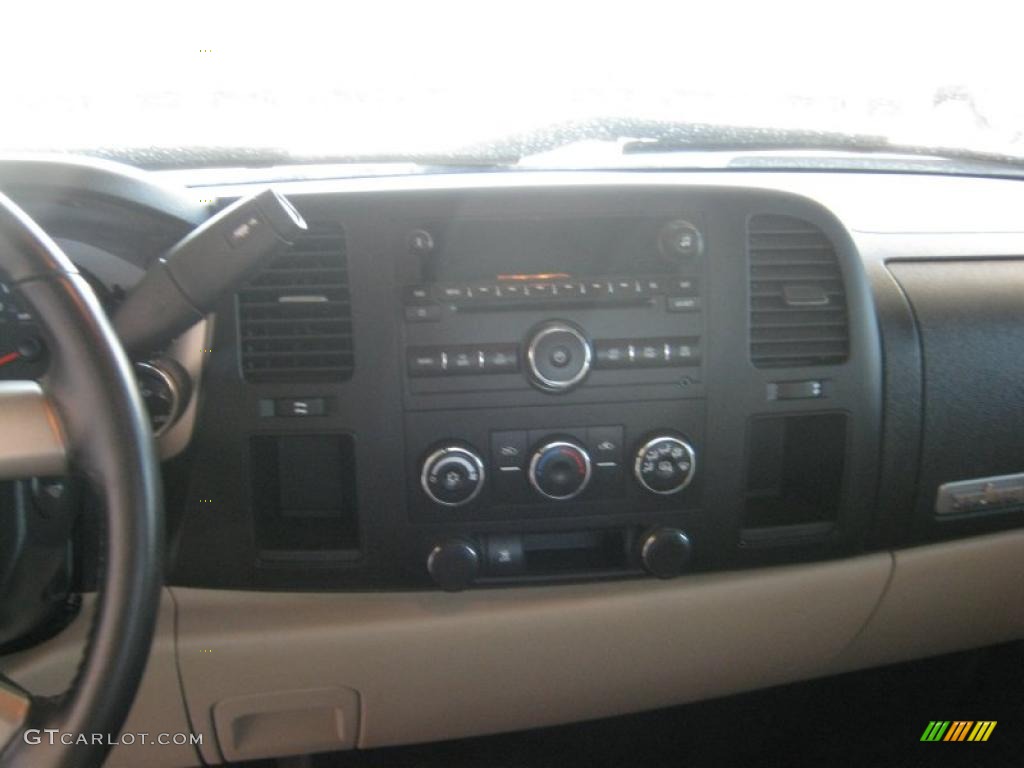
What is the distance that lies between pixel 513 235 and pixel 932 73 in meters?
0.93

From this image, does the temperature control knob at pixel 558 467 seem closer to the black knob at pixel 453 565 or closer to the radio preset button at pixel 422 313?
the black knob at pixel 453 565

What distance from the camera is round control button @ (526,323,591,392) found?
1.36 m

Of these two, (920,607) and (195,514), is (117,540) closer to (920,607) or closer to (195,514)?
(195,514)

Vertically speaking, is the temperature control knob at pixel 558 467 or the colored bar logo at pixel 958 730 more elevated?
the temperature control knob at pixel 558 467

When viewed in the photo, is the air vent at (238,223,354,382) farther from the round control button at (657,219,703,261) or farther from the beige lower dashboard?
the round control button at (657,219,703,261)

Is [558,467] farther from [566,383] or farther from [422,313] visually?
[422,313]

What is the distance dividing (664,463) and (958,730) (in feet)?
3.31

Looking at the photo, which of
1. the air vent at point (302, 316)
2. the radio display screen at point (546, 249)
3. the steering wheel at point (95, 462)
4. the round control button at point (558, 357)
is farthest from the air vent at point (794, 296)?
the steering wheel at point (95, 462)

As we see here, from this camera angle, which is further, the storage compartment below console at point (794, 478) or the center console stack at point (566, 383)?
the storage compartment below console at point (794, 478)

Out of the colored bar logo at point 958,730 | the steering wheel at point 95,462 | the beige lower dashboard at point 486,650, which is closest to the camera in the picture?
the steering wheel at point 95,462

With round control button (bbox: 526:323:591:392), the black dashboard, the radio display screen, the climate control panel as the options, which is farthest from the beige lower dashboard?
the radio display screen

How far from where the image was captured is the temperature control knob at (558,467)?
1392 mm

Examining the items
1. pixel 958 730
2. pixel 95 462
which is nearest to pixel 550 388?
pixel 95 462

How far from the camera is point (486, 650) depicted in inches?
59.2
